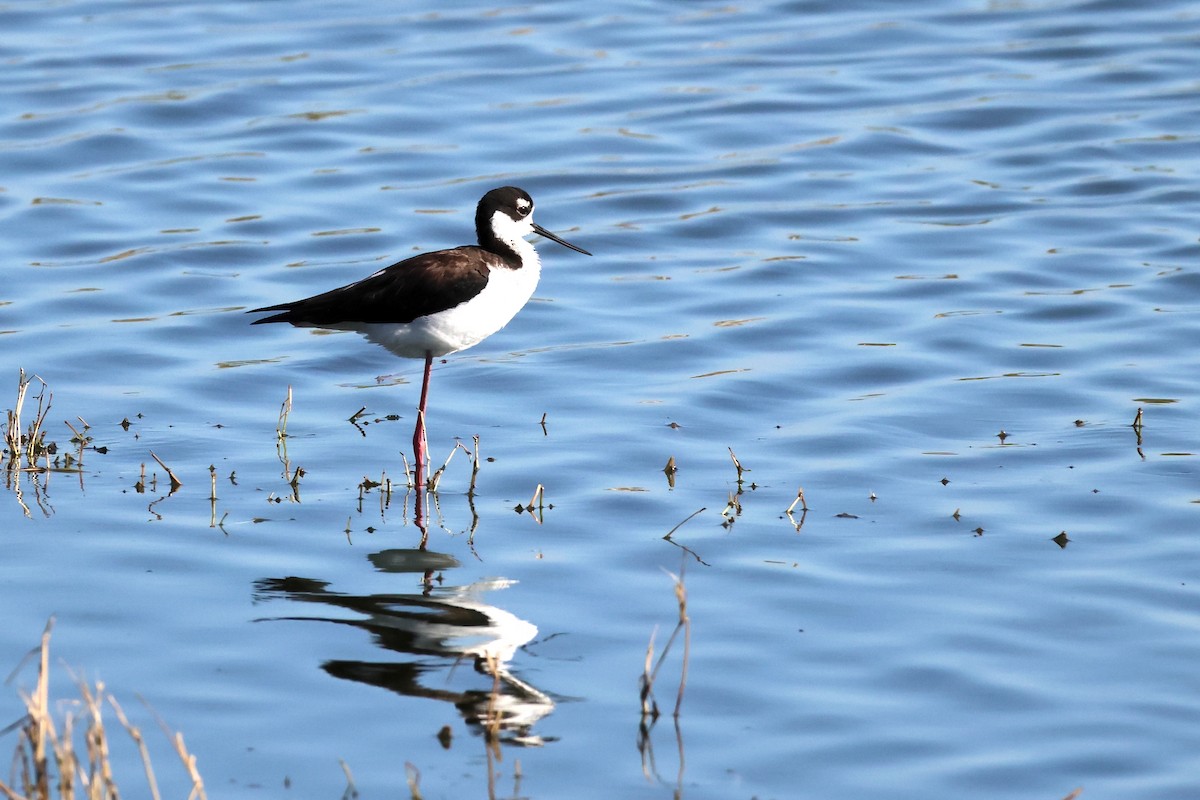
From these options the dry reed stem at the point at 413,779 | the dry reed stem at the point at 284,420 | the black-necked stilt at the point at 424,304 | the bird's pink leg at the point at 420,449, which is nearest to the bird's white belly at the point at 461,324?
the black-necked stilt at the point at 424,304

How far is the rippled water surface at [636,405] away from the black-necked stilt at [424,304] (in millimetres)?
739

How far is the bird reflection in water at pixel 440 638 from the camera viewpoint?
6.98 m

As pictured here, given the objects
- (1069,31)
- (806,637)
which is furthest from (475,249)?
(1069,31)

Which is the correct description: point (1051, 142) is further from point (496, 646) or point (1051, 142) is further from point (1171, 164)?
point (496, 646)

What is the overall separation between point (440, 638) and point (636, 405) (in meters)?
3.96

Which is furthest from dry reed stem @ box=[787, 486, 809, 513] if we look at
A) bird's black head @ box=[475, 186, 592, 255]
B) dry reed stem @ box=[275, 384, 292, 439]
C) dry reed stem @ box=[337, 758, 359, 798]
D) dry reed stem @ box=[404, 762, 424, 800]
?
dry reed stem @ box=[337, 758, 359, 798]

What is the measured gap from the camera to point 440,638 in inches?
304

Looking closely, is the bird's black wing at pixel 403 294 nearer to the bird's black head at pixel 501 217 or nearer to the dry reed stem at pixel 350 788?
the bird's black head at pixel 501 217

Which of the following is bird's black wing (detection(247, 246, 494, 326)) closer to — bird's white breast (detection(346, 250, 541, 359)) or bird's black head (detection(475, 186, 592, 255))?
bird's white breast (detection(346, 250, 541, 359))

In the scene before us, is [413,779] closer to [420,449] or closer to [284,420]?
[420,449]

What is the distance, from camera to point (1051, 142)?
18.0m

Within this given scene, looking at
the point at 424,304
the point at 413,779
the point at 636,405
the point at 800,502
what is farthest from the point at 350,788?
the point at 636,405

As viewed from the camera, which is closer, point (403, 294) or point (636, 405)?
point (403, 294)

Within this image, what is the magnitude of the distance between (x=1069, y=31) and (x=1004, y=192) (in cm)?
638
